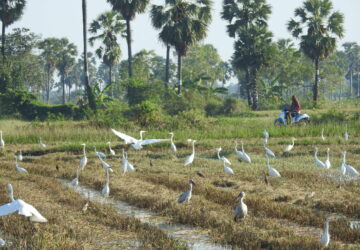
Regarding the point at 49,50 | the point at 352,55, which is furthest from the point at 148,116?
the point at 352,55

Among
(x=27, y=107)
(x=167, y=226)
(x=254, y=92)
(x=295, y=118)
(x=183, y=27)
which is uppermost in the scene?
(x=183, y=27)

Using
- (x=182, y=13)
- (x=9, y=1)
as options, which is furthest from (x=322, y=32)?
(x=9, y=1)

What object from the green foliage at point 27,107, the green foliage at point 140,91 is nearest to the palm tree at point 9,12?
the green foliage at point 27,107

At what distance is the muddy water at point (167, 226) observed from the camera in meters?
7.36

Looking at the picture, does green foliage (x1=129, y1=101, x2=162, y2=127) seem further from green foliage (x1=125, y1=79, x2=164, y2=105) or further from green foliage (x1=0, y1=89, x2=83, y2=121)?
green foliage (x1=0, y1=89, x2=83, y2=121)

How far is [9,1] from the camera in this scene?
40031mm

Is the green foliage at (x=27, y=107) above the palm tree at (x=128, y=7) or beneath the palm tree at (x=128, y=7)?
beneath

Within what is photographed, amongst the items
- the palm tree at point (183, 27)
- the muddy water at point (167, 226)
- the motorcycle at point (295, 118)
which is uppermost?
the palm tree at point (183, 27)

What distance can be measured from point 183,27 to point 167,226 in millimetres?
30656

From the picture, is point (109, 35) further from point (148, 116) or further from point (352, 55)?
point (352, 55)

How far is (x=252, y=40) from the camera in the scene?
1528 inches

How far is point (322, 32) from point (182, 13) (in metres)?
10.2

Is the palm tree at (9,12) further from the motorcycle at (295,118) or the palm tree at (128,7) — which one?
the motorcycle at (295,118)

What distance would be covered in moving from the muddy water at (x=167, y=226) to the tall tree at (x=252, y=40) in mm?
29209
